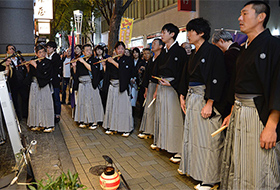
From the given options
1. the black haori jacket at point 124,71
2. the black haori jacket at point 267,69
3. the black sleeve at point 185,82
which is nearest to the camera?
the black haori jacket at point 267,69

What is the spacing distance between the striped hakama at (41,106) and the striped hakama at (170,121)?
10.2 feet

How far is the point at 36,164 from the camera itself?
4.61m

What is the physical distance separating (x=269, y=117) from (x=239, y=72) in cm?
56

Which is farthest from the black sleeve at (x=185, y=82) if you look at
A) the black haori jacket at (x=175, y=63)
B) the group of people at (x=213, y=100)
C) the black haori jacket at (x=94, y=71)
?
the black haori jacket at (x=94, y=71)

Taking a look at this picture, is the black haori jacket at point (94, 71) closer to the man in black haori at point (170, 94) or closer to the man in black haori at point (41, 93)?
the man in black haori at point (41, 93)

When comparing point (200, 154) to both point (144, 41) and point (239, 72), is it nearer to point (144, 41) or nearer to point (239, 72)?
point (239, 72)

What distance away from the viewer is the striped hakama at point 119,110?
6.25 m

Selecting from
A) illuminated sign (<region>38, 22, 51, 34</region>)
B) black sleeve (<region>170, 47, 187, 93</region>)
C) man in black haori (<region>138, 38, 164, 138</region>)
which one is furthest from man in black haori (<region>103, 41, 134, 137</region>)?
illuminated sign (<region>38, 22, 51, 34</region>)

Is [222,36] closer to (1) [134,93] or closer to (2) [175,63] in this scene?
(2) [175,63]

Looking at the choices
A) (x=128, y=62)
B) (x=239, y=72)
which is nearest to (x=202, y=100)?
(x=239, y=72)

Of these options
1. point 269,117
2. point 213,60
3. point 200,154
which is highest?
point 213,60

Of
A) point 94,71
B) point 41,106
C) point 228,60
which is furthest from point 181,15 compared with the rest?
point 228,60

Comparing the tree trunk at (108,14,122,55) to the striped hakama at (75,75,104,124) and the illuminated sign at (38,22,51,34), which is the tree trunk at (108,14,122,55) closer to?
the illuminated sign at (38,22,51,34)

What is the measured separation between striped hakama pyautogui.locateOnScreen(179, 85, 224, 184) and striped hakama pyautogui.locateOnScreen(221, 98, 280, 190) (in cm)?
34
